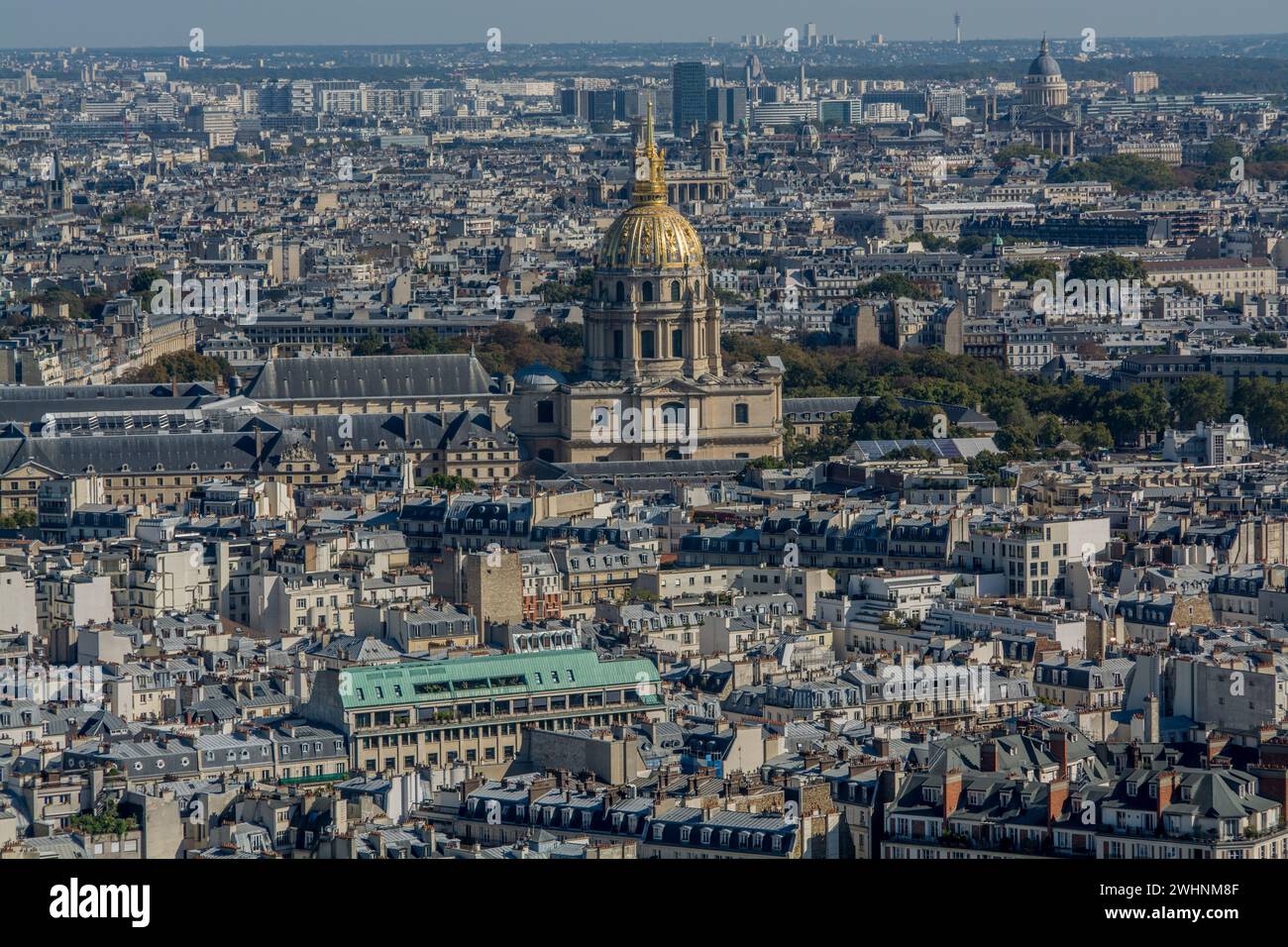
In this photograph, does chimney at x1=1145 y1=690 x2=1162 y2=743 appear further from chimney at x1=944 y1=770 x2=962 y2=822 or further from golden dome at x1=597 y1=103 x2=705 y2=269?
golden dome at x1=597 y1=103 x2=705 y2=269

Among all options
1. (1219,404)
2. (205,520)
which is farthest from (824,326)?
(205,520)

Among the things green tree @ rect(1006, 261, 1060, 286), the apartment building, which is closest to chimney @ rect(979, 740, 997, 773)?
the apartment building

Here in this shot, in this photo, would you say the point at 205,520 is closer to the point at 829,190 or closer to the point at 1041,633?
A: the point at 1041,633

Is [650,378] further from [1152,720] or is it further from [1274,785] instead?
[1274,785]

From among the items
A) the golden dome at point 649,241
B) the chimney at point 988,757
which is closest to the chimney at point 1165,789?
the chimney at point 988,757

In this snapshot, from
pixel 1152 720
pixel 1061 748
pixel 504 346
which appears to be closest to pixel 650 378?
pixel 504 346
